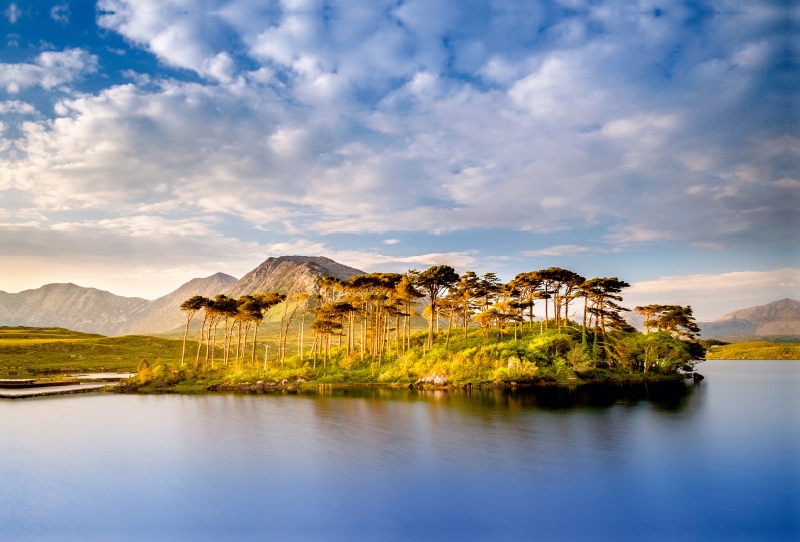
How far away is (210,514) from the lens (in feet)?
51.9

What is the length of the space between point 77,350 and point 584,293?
9555 centimetres

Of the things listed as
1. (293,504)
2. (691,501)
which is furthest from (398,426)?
(691,501)

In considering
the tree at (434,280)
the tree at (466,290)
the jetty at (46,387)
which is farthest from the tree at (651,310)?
the jetty at (46,387)

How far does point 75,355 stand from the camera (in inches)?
3366

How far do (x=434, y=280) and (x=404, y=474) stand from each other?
37929 mm

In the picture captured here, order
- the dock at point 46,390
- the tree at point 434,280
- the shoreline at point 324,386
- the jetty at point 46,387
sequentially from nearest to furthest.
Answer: the dock at point 46,390, the jetty at point 46,387, the shoreline at point 324,386, the tree at point 434,280

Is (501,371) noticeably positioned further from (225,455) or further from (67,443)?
(67,443)

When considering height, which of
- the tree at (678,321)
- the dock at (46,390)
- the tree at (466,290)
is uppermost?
the tree at (466,290)

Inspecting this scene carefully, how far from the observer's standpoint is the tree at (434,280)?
5575 centimetres

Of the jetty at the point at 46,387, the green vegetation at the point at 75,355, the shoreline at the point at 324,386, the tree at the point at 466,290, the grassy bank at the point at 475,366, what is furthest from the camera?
the green vegetation at the point at 75,355

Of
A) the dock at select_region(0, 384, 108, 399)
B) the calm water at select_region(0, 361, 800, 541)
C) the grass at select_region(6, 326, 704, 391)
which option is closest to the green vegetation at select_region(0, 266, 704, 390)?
the grass at select_region(6, 326, 704, 391)

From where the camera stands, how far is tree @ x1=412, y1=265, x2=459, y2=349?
55.8 meters

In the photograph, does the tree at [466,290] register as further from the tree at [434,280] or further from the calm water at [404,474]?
the calm water at [404,474]

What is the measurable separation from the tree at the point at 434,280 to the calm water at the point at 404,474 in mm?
22864
